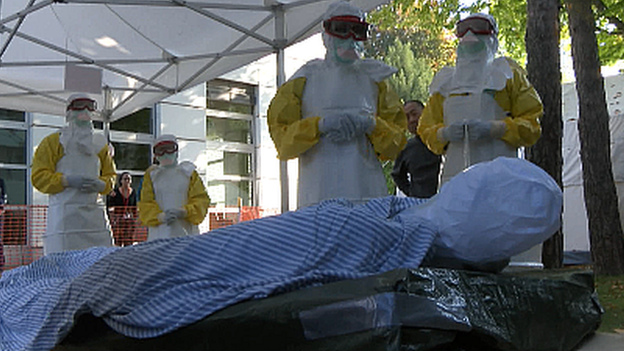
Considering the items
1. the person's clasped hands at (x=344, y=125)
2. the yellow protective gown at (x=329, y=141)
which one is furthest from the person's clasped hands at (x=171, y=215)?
the person's clasped hands at (x=344, y=125)

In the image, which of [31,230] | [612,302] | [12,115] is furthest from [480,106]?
[12,115]

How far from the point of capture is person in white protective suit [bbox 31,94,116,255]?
5.81m

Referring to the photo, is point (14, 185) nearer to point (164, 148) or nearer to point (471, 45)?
point (164, 148)

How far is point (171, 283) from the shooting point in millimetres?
1978

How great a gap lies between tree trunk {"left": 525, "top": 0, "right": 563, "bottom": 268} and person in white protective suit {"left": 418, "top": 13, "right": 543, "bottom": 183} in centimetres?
236

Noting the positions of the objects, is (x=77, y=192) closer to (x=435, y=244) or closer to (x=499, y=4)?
(x=435, y=244)

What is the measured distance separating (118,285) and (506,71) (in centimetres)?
295

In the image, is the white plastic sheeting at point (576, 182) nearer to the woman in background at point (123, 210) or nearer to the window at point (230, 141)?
the window at point (230, 141)

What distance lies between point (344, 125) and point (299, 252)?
1910 millimetres

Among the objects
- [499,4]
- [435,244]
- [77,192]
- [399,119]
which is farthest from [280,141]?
[499,4]

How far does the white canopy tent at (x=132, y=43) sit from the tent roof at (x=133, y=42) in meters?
0.01

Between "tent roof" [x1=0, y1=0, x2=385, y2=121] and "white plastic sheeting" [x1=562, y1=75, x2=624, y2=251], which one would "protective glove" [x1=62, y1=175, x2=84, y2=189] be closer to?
"tent roof" [x1=0, y1=0, x2=385, y2=121]

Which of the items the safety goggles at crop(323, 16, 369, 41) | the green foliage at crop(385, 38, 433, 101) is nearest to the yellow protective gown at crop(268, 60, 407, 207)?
the safety goggles at crop(323, 16, 369, 41)

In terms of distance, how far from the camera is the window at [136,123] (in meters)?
13.1
